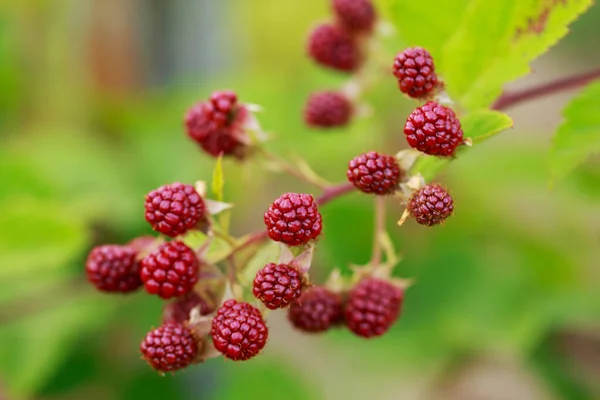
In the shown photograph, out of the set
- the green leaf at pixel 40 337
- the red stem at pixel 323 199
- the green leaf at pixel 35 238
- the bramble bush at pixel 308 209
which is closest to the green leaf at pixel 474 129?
the bramble bush at pixel 308 209

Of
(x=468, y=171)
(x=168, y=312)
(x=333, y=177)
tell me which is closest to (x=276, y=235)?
(x=168, y=312)

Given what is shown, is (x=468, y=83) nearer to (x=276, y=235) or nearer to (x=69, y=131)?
(x=276, y=235)

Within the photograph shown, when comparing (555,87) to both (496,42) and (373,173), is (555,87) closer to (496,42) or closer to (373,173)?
(496,42)

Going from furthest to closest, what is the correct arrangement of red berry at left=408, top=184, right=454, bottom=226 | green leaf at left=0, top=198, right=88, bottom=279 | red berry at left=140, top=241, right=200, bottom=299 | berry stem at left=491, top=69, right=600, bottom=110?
green leaf at left=0, top=198, right=88, bottom=279, berry stem at left=491, top=69, right=600, bottom=110, red berry at left=140, top=241, right=200, bottom=299, red berry at left=408, top=184, right=454, bottom=226

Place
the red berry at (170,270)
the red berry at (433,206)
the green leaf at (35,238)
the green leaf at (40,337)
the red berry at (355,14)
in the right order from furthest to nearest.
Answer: the green leaf at (40,337) → the green leaf at (35,238) → the red berry at (355,14) → the red berry at (170,270) → the red berry at (433,206)

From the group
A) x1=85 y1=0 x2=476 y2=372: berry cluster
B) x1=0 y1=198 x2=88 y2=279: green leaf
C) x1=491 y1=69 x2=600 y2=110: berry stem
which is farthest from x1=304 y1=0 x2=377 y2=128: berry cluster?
x1=0 y1=198 x2=88 y2=279: green leaf

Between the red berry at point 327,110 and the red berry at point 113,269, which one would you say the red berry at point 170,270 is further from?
the red berry at point 327,110

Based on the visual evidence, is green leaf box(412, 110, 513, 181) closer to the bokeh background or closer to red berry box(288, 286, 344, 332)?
red berry box(288, 286, 344, 332)
